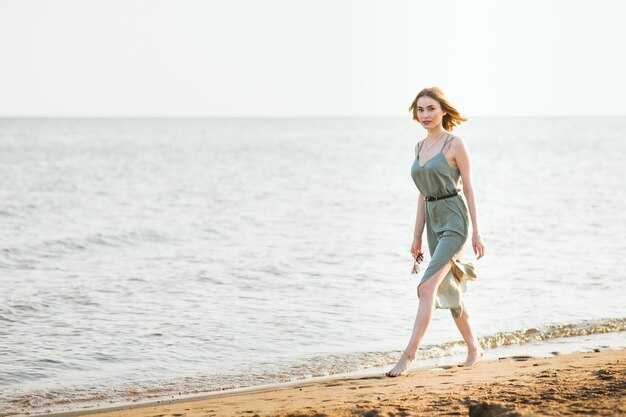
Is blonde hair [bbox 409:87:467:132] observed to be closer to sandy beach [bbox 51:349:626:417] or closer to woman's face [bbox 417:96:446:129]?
woman's face [bbox 417:96:446:129]

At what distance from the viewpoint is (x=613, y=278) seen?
11.8 metres

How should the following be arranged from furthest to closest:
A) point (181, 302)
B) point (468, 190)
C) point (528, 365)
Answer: point (181, 302)
point (528, 365)
point (468, 190)

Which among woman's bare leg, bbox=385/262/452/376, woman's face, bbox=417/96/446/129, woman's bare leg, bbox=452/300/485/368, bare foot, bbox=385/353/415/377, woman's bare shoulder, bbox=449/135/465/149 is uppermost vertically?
woman's face, bbox=417/96/446/129

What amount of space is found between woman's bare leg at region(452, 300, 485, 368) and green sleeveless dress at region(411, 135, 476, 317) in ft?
0.59

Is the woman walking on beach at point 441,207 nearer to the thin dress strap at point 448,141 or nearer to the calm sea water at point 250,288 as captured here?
the thin dress strap at point 448,141

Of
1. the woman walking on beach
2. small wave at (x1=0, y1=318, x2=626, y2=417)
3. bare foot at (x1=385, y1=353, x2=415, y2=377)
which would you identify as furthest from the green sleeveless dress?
small wave at (x1=0, y1=318, x2=626, y2=417)

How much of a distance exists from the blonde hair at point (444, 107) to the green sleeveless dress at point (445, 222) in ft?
0.71

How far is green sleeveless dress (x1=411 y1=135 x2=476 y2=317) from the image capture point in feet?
21.0

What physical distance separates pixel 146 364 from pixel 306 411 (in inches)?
115

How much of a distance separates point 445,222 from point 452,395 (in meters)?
1.45

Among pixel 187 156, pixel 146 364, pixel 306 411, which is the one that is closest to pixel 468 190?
pixel 306 411

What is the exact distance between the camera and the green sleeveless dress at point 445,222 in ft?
21.0

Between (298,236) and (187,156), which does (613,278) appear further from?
(187,156)

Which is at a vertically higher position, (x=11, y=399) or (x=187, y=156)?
(x=187, y=156)
